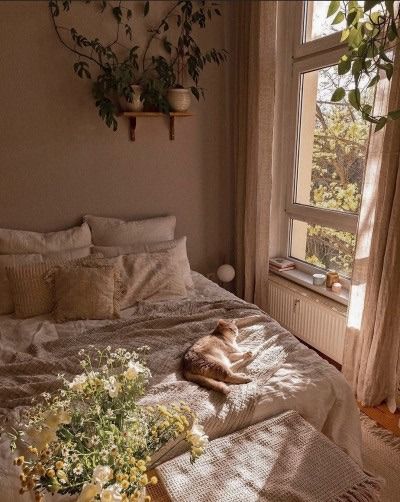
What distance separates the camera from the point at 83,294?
6.91 feet

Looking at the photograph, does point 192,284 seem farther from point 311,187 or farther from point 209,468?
point 209,468

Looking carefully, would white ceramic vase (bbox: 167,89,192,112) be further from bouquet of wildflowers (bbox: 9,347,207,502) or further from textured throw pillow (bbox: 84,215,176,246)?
bouquet of wildflowers (bbox: 9,347,207,502)

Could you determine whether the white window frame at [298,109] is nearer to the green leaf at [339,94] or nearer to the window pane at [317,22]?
the window pane at [317,22]

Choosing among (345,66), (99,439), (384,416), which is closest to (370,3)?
(345,66)

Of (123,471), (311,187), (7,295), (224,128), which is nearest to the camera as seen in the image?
(123,471)

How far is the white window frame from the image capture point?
242 centimetres

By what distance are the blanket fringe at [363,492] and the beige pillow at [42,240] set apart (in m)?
1.94

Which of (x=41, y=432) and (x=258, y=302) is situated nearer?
(x=41, y=432)

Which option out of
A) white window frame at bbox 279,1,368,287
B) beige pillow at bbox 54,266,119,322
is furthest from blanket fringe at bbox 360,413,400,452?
beige pillow at bbox 54,266,119,322

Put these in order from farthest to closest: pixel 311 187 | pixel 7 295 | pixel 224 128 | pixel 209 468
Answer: pixel 224 128 → pixel 311 187 → pixel 7 295 → pixel 209 468

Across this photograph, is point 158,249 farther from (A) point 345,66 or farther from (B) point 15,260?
(A) point 345,66

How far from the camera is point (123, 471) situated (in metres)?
0.76

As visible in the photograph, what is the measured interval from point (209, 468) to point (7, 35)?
8.06ft

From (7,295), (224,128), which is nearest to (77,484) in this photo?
(7,295)
